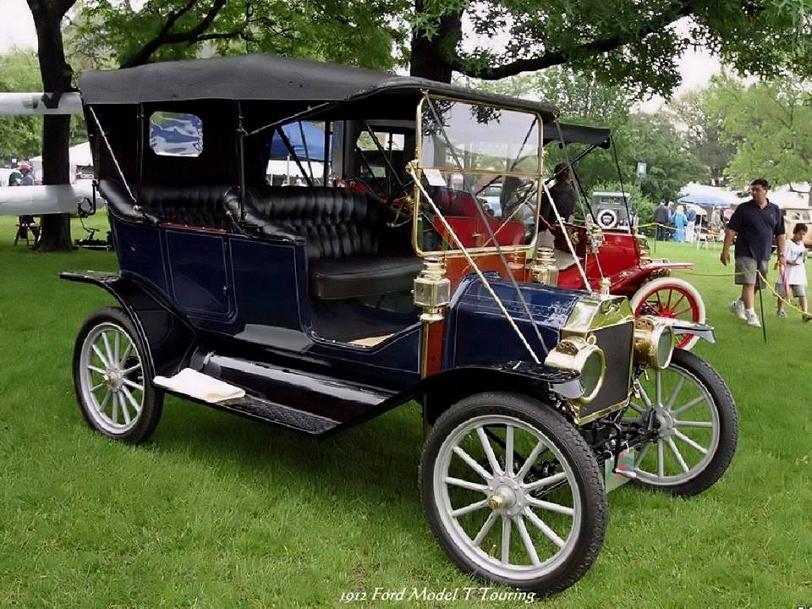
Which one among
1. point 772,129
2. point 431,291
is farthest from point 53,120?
point 772,129

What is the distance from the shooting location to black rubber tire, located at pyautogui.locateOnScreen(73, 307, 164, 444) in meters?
4.20

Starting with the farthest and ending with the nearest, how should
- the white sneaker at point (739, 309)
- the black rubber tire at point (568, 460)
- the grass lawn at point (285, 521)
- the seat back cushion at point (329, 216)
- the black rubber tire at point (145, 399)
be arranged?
the white sneaker at point (739, 309), the seat back cushion at point (329, 216), the black rubber tire at point (145, 399), the grass lawn at point (285, 521), the black rubber tire at point (568, 460)

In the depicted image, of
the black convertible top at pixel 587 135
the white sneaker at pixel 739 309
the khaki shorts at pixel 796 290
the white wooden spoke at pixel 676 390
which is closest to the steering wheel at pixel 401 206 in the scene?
the white wooden spoke at pixel 676 390

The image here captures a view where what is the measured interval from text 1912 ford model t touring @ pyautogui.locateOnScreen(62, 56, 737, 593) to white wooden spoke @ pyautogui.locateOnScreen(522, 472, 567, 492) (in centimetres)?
1

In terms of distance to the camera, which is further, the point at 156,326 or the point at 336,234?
the point at 336,234

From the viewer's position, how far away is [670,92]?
29.0 feet

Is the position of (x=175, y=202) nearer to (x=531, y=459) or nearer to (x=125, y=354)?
(x=125, y=354)

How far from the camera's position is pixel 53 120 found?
40.6 feet

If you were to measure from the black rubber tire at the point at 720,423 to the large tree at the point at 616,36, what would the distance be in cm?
313

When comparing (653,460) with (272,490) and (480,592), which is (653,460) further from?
(272,490)

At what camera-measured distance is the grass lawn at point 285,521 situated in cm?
303

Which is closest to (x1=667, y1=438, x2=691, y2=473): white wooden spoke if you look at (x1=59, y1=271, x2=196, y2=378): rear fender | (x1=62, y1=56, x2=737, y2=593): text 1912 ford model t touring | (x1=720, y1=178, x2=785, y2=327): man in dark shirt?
(x1=62, y1=56, x2=737, y2=593): text 1912 ford model t touring

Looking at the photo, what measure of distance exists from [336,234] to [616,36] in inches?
157

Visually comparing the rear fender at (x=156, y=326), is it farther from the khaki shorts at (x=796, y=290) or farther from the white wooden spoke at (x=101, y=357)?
the khaki shorts at (x=796, y=290)
